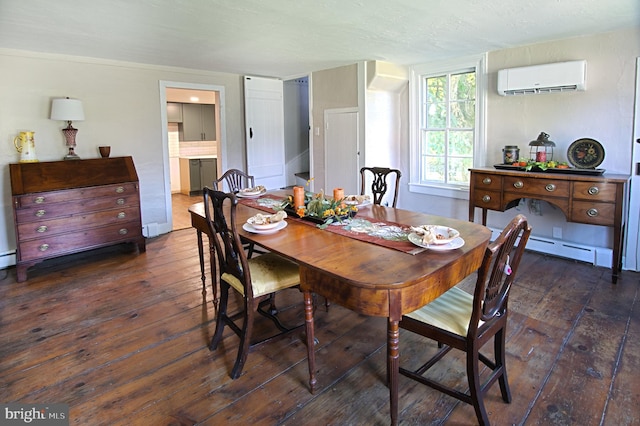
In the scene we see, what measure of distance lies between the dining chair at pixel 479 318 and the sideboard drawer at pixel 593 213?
215cm

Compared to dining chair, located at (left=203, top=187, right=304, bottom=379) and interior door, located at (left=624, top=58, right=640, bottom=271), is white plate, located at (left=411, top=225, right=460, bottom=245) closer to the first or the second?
dining chair, located at (left=203, top=187, right=304, bottom=379)

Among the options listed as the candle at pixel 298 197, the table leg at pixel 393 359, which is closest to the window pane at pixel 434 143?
the candle at pixel 298 197

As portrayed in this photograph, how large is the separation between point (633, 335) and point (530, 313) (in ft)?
1.92

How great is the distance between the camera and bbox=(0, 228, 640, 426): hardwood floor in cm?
189

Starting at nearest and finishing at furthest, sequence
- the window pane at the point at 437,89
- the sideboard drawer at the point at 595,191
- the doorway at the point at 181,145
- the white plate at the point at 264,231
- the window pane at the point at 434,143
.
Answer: the white plate at the point at 264,231 → the sideboard drawer at the point at 595,191 → the window pane at the point at 437,89 → the window pane at the point at 434,143 → the doorway at the point at 181,145

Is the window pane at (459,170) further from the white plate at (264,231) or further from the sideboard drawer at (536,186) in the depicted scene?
the white plate at (264,231)

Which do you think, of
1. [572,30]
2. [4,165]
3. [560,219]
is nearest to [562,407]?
[560,219]

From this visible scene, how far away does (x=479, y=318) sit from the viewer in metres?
1.66

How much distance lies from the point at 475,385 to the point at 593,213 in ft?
8.21

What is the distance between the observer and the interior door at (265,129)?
235 inches

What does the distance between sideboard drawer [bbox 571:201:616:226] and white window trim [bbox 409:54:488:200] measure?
1323mm

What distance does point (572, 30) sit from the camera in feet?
11.6

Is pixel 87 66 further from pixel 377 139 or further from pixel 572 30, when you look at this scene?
pixel 572 30

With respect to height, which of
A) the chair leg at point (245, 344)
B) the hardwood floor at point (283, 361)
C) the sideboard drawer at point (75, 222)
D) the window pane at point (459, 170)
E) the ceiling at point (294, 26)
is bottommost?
the hardwood floor at point (283, 361)
